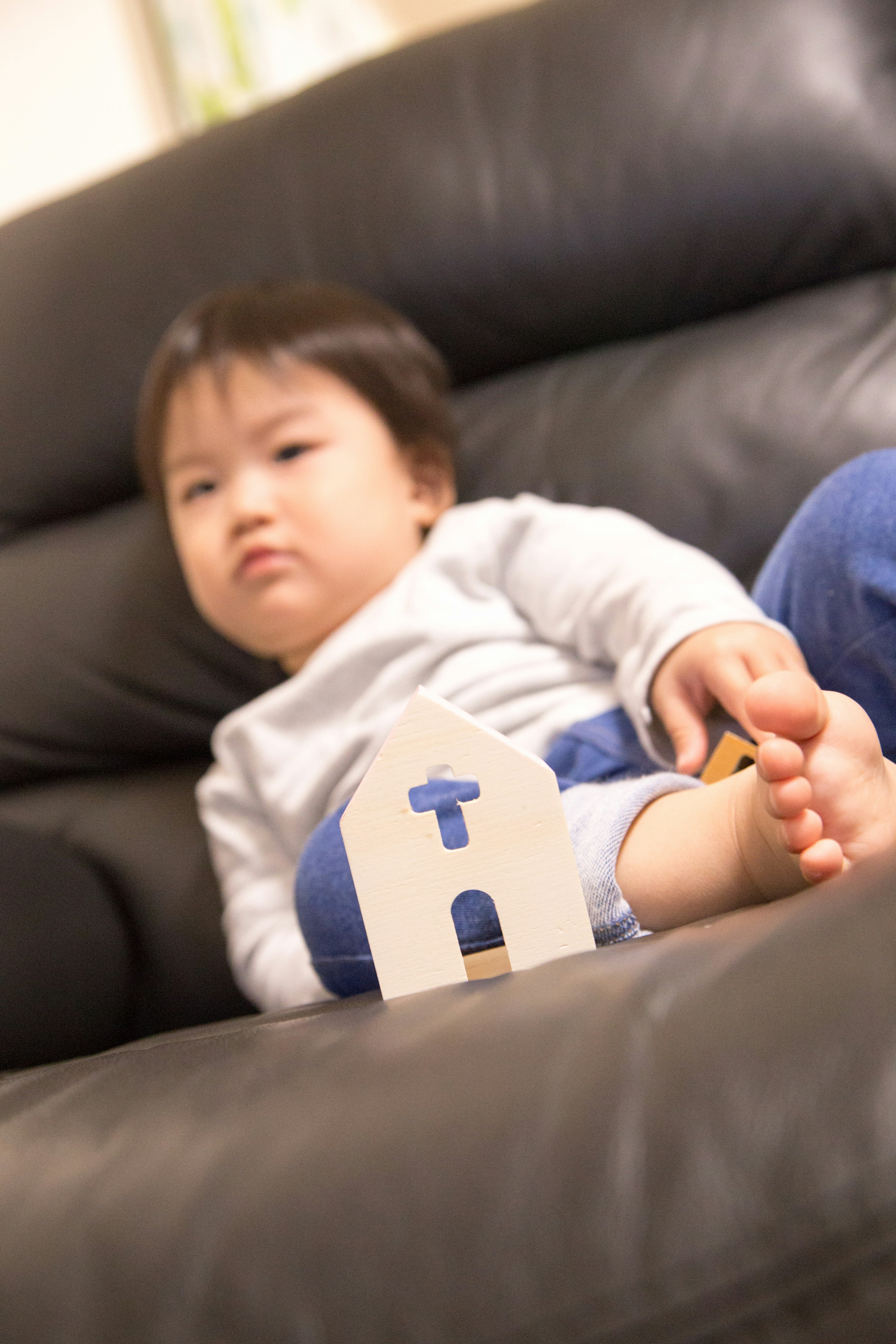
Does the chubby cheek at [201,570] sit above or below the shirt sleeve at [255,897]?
above

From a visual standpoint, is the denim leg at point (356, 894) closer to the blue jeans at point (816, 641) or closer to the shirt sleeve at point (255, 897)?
the blue jeans at point (816, 641)

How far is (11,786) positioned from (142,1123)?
1081 millimetres

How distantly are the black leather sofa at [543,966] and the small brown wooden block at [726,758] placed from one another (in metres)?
0.24

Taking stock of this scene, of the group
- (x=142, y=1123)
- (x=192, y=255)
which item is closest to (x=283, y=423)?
(x=192, y=255)

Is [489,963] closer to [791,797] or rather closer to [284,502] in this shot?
[791,797]

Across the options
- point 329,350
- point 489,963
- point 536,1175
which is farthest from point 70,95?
point 536,1175

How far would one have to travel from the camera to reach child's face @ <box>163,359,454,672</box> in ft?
3.58

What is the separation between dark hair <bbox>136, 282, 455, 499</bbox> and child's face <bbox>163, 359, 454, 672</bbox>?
1cm

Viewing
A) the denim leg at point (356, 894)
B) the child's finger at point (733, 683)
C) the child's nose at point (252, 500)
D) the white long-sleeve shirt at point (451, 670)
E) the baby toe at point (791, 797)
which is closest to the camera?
the baby toe at point (791, 797)

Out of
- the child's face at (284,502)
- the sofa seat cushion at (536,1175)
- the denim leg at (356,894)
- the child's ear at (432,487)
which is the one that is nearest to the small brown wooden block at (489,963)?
the denim leg at (356,894)

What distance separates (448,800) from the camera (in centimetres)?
70

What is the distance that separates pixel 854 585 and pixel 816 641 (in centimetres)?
7

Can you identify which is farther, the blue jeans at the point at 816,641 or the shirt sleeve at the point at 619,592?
the shirt sleeve at the point at 619,592

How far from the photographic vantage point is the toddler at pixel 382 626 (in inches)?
24.3
